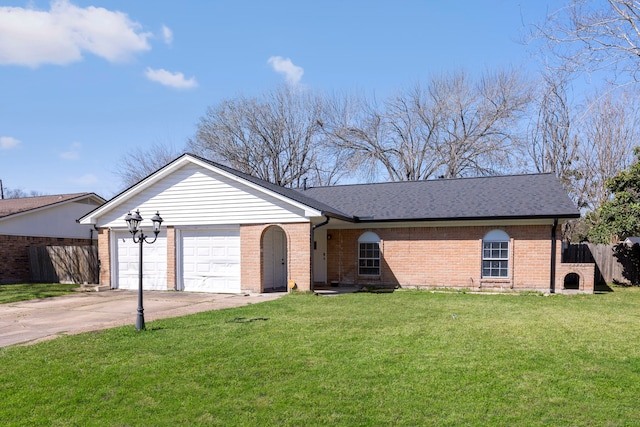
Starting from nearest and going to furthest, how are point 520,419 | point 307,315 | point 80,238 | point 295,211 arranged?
point 520,419 < point 307,315 < point 295,211 < point 80,238

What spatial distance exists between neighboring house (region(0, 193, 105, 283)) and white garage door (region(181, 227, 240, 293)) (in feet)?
34.5

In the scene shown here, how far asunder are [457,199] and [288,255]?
7.01 metres

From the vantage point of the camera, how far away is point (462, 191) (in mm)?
17516

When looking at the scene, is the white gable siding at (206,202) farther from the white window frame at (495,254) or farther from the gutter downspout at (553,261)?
the gutter downspout at (553,261)

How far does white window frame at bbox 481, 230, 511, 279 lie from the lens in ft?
49.0

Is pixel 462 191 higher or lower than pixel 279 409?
higher

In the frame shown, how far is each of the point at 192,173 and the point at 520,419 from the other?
13.2m

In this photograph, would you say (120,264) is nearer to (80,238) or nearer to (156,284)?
(156,284)

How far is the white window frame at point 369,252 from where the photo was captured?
1644cm

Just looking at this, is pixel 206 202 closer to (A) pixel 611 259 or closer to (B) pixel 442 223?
(B) pixel 442 223

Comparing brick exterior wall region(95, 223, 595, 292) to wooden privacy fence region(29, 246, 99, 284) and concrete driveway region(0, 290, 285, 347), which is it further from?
wooden privacy fence region(29, 246, 99, 284)

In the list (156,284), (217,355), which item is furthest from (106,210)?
(217,355)

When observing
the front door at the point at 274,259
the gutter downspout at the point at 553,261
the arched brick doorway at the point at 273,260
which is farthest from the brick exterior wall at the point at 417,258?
the front door at the point at 274,259

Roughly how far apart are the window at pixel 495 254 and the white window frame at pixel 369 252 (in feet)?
12.3
